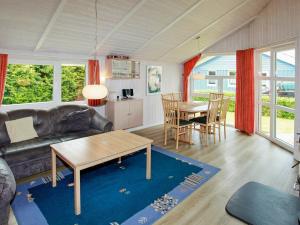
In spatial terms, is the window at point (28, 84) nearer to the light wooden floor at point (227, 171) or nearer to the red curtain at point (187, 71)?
the light wooden floor at point (227, 171)

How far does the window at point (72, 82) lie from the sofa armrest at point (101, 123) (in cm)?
81

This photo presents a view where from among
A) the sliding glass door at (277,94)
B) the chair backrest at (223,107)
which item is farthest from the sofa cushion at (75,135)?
the sliding glass door at (277,94)

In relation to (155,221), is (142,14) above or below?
above

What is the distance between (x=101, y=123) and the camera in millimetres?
4324

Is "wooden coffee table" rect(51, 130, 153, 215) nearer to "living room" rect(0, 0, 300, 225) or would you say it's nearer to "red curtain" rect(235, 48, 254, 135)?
"living room" rect(0, 0, 300, 225)

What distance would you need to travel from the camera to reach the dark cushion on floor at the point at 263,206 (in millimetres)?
2195

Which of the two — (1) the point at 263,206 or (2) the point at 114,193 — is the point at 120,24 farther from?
(1) the point at 263,206

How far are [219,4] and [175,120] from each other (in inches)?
96.4

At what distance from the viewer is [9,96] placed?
4082 mm

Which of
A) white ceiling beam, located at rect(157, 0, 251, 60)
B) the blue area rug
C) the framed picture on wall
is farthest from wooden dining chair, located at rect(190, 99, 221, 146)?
the framed picture on wall

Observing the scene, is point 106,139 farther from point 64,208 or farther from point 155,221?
point 155,221

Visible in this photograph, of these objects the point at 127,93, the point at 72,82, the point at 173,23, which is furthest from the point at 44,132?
the point at 173,23

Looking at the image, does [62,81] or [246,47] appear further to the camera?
[246,47]

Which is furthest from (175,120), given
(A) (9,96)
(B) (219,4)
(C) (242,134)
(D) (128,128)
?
(A) (9,96)
